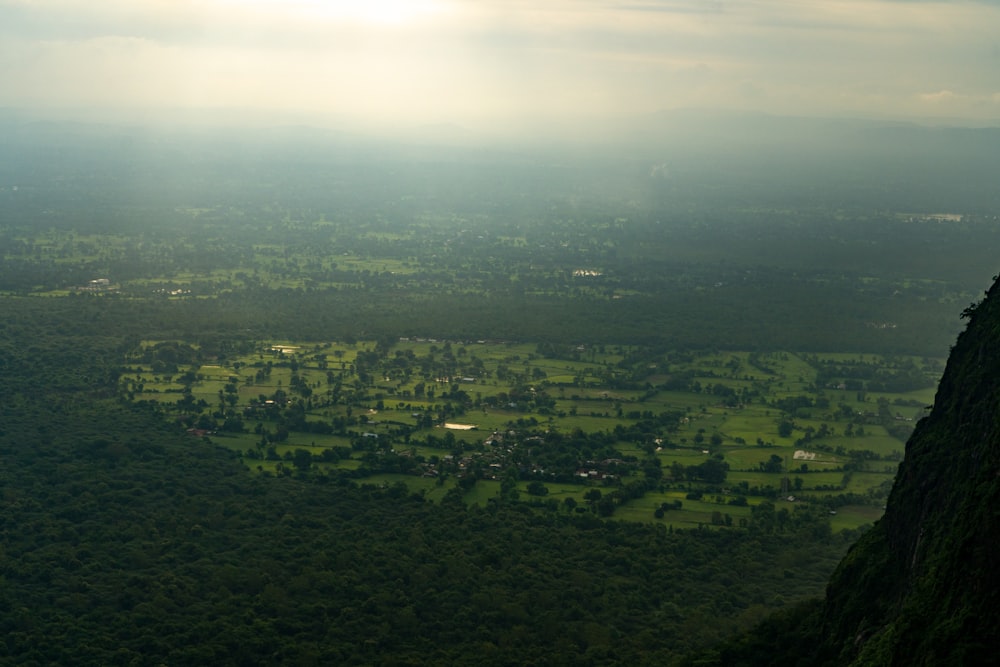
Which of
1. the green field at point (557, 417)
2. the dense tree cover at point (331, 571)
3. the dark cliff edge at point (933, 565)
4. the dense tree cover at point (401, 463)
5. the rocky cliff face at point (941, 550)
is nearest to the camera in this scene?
the rocky cliff face at point (941, 550)

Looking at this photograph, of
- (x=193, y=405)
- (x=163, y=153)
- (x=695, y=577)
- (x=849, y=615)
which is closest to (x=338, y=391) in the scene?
(x=193, y=405)

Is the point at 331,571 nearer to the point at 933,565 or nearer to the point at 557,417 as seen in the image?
the point at 933,565

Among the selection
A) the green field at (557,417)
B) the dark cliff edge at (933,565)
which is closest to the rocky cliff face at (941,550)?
the dark cliff edge at (933,565)

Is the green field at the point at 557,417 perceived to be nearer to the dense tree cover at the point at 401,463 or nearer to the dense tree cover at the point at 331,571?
the dense tree cover at the point at 401,463

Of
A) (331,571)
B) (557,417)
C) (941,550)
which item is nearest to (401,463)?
(557,417)

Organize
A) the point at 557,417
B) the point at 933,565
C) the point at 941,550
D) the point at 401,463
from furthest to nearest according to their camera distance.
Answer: the point at 557,417, the point at 401,463, the point at 941,550, the point at 933,565

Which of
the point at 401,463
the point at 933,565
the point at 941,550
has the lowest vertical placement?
the point at 401,463
